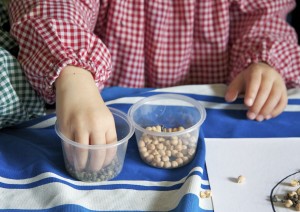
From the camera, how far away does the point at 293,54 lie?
83 centimetres

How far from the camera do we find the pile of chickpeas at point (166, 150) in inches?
23.5

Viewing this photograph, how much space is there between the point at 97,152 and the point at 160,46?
35 centimetres

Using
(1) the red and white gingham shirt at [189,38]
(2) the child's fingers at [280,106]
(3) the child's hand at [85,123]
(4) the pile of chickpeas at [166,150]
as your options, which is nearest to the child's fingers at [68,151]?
(3) the child's hand at [85,123]

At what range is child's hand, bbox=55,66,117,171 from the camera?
541mm

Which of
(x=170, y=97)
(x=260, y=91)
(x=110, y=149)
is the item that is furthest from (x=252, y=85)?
(x=110, y=149)

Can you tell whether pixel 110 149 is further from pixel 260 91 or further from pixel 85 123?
pixel 260 91

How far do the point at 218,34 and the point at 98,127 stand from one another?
15.5 inches

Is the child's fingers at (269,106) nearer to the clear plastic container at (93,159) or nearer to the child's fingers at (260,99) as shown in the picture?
the child's fingers at (260,99)

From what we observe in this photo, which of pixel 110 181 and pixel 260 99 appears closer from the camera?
pixel 110 181

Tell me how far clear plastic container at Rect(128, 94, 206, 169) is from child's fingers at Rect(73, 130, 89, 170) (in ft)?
0.28

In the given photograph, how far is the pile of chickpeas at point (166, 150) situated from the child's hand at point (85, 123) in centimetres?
6

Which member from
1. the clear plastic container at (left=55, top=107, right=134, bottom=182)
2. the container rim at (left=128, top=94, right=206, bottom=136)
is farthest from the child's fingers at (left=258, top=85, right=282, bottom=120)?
the clear plastic container at (left=55, top=107, right=134, bottom=182)

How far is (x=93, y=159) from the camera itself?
1.79 feet

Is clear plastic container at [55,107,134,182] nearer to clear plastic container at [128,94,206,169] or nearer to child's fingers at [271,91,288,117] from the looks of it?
clear plastic container at [128,94,206,169]
